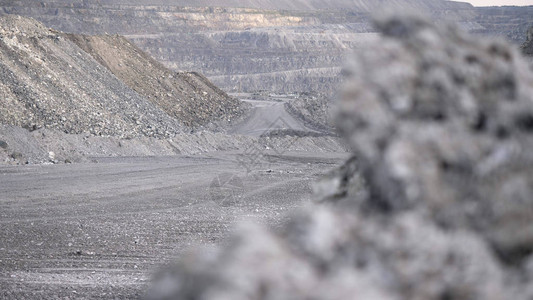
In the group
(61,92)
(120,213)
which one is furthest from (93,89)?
(120,213)

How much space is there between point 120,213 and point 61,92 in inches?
572

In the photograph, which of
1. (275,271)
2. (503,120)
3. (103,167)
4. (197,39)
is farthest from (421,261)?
(197,39)

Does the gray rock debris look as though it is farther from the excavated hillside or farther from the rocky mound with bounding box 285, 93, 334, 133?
the excavated hillside

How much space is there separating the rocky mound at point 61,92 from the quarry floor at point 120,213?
169 inches

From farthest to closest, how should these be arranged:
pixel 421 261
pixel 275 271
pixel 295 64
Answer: pixel 295 64 → pixel 421 261 → pixel 275 271

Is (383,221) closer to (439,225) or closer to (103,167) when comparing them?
(439,225)

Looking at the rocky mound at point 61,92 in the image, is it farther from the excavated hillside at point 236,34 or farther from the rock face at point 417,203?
the excavated hillside at point 236,34

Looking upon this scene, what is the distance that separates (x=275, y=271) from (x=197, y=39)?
88.4 m

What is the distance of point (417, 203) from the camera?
5.12 ft

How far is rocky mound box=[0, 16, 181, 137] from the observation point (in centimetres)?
2281

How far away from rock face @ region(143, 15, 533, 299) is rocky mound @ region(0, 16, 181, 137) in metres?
21.2

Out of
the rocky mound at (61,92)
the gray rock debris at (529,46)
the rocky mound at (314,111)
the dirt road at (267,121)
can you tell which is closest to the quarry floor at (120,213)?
the rocky mound at (61,92)

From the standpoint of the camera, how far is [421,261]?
153cm

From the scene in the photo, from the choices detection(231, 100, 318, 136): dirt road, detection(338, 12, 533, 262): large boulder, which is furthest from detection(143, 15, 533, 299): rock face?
detection(231, 100, 318, 136): dirt road
